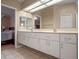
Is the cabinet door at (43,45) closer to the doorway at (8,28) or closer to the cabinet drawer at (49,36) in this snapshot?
the cabinet drawer at (49,36)

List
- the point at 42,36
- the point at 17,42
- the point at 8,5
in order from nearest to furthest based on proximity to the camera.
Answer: the point at 42,36 < the point at 8,5 < the point at 17,42

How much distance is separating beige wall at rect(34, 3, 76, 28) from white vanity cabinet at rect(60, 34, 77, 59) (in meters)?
0.55

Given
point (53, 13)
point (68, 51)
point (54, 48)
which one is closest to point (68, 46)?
point (68, 51)

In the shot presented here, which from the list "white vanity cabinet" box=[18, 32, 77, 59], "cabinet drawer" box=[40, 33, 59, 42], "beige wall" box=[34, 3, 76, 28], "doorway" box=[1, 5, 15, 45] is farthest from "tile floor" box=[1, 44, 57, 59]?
"doorway" box=[1, 5, 15, 45]

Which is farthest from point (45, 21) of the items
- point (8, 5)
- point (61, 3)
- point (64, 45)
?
point (8, 5)

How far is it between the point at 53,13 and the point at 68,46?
3.26 feet

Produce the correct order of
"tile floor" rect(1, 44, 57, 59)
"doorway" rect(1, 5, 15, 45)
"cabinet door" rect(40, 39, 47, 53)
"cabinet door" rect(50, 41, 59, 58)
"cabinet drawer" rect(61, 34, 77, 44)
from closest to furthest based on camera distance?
"cabinet drawer" rect(61, 34, 77, 44), "cabinet door" rect(50, 41, 59, 58), "cabinet door" rect(40, 39, 47, 53), "tile floor" rect(1, 44, 57, 59), "doorway" rect(1, 5, 15, 45)

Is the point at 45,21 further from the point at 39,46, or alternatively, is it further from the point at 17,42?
the point at 17,42

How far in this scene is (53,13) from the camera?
2.37 m

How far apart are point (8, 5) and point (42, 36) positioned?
95.6 inches

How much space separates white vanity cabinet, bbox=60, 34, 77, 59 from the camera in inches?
60.8

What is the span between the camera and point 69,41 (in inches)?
63.8

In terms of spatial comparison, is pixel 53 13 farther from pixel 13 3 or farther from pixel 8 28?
pixel 8 28

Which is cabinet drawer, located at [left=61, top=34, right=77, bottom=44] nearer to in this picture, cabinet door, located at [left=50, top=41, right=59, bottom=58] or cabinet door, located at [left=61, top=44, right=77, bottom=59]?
cabinet door, located at [left=61, top=44, right=77, bottom=59]
